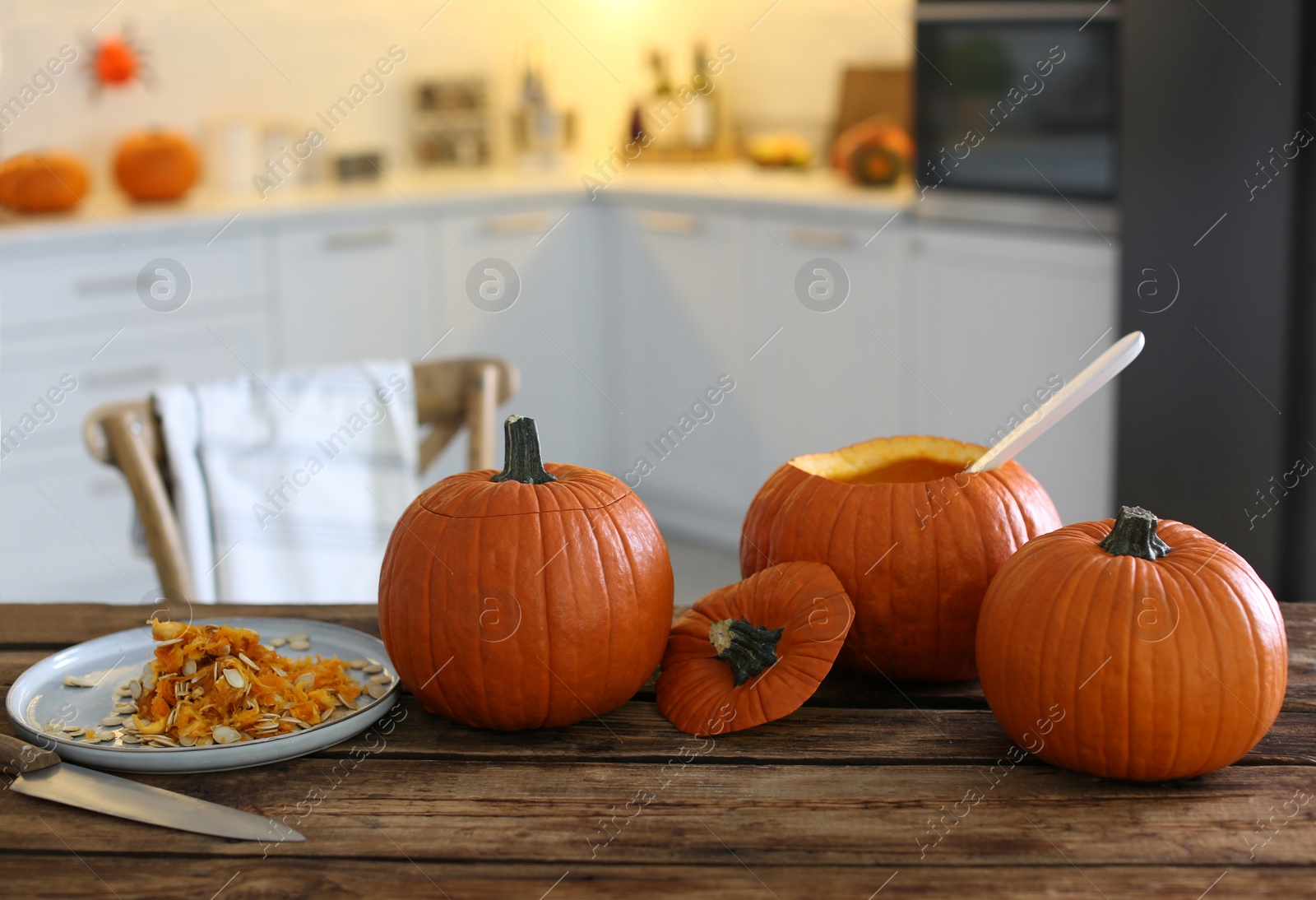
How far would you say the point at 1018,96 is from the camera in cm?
265

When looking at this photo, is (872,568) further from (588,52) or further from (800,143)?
(588,52)

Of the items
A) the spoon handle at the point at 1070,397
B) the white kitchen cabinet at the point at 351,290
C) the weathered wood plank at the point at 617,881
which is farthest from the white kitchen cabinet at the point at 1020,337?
the weathered wood plank at the point at 617,881

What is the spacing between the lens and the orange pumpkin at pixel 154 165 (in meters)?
3.12

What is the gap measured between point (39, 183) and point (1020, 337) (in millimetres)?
2242

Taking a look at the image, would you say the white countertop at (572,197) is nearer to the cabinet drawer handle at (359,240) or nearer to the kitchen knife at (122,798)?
the cabinet drawer handle at (359,240)

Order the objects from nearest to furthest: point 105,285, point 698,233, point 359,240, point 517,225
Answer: point 105,285
point 359,240
point 698,233
point 517,225

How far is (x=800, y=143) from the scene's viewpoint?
355 centimetres

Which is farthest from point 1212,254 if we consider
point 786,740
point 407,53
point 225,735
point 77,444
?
point 407,53

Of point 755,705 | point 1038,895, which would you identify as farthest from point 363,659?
point 1038,895

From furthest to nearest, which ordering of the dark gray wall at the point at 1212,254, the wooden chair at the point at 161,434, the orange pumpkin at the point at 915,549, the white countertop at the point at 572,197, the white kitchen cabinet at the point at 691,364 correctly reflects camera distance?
the white kitchen cabinet at the point at 691,364 < the white countertop at the point at 572,197 < the dark gray wall at the point at 1212,254 < the wooden chair at the point at 161,434 < the orange pumpkin at the point at 915,549

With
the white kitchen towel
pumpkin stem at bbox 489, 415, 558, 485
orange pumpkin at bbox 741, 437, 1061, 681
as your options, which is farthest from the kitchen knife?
the white kitchen towel

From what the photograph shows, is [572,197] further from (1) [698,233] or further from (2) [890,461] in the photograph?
(2) [890,461]

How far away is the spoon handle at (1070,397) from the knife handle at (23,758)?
0.62 metres

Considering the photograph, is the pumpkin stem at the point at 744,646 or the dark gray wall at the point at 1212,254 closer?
the pumpkin stem at the point at 744,646
